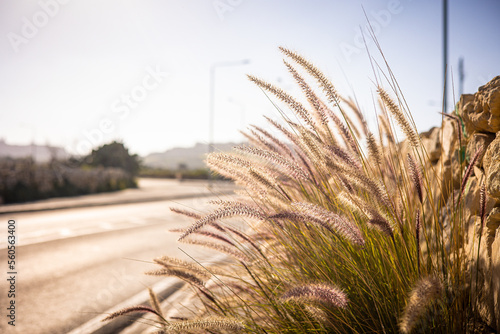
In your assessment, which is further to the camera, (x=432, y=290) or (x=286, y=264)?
(x=286, y=264)

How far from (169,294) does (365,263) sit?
10.6 ft

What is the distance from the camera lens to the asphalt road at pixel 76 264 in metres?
3.45

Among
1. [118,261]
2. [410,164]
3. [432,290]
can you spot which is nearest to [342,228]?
[432,290]

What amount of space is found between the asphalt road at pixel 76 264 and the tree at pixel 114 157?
18.2 meters

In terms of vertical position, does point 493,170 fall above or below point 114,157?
below

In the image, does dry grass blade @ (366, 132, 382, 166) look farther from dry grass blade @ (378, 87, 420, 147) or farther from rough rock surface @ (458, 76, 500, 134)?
rough rock surface @ (458, 76, 500, 134)

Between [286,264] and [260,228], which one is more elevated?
[260,228]

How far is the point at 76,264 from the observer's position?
5.27 meters

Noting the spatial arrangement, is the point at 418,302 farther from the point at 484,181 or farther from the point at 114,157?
the point at 114,157

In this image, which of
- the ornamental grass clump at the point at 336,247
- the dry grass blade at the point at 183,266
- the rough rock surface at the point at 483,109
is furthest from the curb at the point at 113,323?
the rough rock surface at the point at 483,109

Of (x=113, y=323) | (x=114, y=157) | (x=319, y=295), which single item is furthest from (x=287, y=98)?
(x=114, y=157)

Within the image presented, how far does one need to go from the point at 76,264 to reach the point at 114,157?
24.0 metres

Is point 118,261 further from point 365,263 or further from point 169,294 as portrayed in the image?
point 365,263

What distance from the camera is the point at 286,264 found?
186 cm
